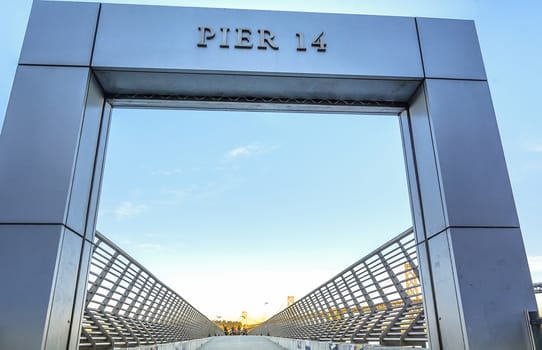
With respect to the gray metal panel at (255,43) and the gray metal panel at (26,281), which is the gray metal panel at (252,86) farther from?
the gray metal panel at (26,281)

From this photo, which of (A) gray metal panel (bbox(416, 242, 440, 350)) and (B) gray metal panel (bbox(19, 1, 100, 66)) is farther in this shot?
(B) gray metal panel (bbox(19, 1, 100, 66))

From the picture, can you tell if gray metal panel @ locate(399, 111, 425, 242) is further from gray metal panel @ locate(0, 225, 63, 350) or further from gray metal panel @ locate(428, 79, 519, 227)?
gray metal panel @ locate(0, 225, 63, 350)

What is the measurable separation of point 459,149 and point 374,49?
143 cm

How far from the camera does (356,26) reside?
462 centimetres

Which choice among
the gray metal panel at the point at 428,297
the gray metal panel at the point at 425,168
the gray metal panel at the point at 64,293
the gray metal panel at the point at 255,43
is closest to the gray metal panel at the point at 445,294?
the gray metal panel at the point at 428,297

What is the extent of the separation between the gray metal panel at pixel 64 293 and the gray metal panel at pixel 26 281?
0.09 m

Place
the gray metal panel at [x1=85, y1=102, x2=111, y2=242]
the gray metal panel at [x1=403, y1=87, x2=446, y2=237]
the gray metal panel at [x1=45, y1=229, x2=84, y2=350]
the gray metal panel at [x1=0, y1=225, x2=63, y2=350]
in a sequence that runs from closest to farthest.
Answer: the gray metal panel at [x1=0, y1=225, x2=63, y2=350] → the gray metal panel at [x1=45, y1=229, x2=84, y2=350] → the gray metal panel at [x1=403, y1=87, x2=446, y2=237] → the gray metal panel at [x1=85, y1=102, x2=111, y2=242]

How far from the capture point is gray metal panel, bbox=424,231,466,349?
374 centimetres

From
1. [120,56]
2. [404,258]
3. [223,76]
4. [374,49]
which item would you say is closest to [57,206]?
[120,56]

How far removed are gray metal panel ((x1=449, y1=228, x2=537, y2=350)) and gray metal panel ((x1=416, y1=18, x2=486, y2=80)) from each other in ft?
5.92

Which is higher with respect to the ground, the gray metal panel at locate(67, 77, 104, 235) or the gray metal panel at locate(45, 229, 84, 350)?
the gray metal panel at locate(67, 77, 104, 235)

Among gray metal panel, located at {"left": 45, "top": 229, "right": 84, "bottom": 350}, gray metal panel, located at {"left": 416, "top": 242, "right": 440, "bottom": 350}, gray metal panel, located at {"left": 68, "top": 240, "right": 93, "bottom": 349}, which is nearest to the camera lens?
gray metal panel, located at {"left": 45, "top": 229, "right": 84, "bottom": 350}

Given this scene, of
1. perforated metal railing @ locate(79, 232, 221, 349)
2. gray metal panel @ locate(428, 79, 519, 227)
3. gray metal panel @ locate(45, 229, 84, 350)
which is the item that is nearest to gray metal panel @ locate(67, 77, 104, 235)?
gray metal panel @ locate(45, 229, 84, 350)

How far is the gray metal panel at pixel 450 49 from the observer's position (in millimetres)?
4559
